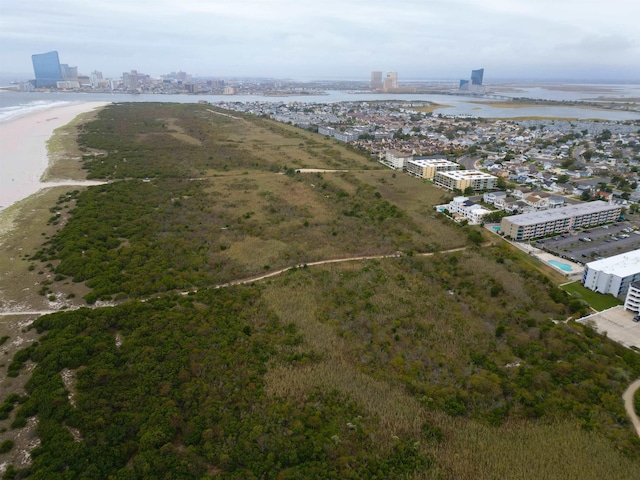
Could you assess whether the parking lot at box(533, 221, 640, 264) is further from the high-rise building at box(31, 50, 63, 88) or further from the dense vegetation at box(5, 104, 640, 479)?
the high-rise building at box(31, 50, 63, 88)

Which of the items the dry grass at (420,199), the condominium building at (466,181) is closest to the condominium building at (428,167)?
the dry grass at (420,199)

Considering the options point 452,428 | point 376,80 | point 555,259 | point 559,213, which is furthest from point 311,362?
point 376,80

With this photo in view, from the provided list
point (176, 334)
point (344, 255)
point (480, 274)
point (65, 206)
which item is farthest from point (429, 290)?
point (65, 206)

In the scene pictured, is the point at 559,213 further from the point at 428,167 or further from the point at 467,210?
the point at 428,167

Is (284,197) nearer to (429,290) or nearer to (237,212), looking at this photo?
(237,212)

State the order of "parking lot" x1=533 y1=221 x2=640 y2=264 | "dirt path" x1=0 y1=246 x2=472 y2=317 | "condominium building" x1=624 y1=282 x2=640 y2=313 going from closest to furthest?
"dirt path" x1=0 y1=246 x2=472 y2=317, "condominium building" x1=624 y1=282 x2=640 y2=313, "parking lot" x1=533 y1=221 x2=640 y2=264

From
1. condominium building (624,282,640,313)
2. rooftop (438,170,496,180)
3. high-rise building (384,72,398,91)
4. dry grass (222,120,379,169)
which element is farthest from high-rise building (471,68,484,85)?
condominium building (624,282,640,313)

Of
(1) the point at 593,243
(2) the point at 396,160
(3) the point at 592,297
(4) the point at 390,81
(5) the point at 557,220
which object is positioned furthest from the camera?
(4) the point at 390,81
